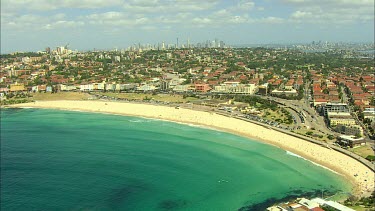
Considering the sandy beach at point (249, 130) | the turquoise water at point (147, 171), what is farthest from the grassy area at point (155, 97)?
the turquoise water at point (147, 171)

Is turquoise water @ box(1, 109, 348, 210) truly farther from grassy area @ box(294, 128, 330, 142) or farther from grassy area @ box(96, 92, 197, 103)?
grassy area @ box(96, 92, 197, 103)

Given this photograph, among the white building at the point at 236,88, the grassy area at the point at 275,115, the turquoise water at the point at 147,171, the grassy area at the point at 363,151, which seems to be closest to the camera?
the turquoise water at the point at 147,171

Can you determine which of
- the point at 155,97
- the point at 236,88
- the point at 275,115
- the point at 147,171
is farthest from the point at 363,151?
the point at 155,97

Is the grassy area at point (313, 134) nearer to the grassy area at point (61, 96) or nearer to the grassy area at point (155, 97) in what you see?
the grassy area at point (155, 97)

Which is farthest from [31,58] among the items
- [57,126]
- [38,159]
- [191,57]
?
[38,159]

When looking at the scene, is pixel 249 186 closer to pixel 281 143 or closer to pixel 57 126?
pixel 281 143

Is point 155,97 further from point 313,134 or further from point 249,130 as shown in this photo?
point 313,134
